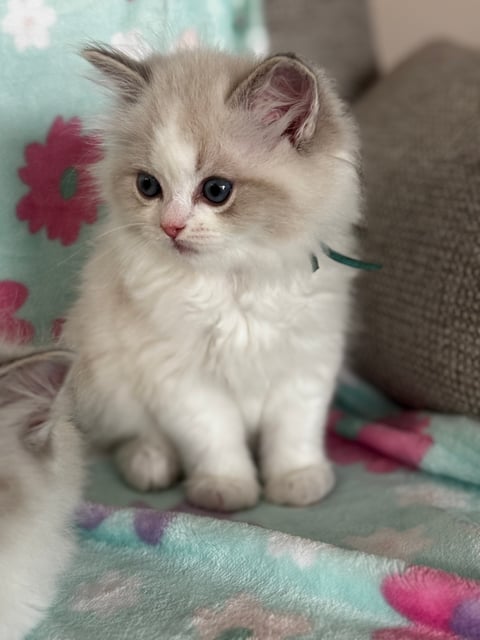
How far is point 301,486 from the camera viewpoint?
1361 mm

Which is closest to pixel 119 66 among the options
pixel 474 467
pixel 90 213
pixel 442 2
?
pixel 90 213

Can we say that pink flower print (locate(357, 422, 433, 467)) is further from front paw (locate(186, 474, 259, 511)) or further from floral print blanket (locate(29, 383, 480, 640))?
front paw (locate(186, 474, 259, 511))

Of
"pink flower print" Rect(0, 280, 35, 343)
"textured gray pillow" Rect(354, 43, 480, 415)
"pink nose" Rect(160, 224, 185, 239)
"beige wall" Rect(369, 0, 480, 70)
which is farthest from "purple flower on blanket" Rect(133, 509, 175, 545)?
"beige wall" Rect(369, 0, 480, 70)

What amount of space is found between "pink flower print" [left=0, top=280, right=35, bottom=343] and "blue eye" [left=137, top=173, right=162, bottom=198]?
30 cm

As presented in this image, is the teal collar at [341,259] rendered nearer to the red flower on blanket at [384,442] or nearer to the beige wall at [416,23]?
the red flower on blanket at [384,442]

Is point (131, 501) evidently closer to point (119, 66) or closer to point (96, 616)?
point (96, 616)

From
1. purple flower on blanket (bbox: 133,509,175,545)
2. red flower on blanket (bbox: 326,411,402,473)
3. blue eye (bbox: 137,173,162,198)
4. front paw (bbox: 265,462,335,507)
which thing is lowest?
red flower on blanket (bbox: 326,411,402,473)

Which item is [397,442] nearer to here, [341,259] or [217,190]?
[341,259]

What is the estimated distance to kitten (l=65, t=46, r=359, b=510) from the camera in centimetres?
115

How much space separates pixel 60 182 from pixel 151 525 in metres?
0.66

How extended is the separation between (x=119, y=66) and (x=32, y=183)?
308 mm

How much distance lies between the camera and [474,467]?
53.1 inches

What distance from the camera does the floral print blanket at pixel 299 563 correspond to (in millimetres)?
1015

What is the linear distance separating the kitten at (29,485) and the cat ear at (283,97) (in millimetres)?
506
